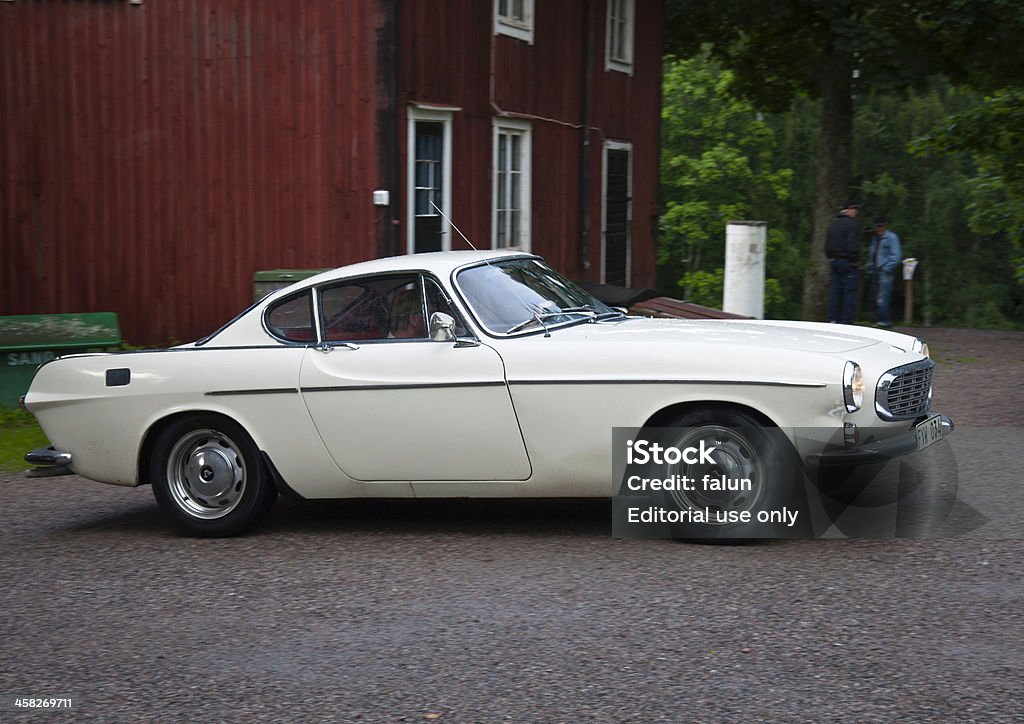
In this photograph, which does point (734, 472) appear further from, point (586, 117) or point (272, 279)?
point (586, 117)

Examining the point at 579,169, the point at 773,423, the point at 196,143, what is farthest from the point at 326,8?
the point at 773,423

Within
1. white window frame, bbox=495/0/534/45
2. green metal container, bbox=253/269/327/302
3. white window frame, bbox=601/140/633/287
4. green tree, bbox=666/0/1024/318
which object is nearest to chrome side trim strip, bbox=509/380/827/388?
green metal container, bbox=253/269/327/302

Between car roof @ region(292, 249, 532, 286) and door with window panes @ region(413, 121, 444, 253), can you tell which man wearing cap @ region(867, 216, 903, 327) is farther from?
car roof @ region(292, 249, 532, 286)

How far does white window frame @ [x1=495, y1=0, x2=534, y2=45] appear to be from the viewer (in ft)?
53.1

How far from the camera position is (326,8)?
1412cm

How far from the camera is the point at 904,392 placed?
6.34 metres

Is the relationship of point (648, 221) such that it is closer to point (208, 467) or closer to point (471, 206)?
point (471, 206)

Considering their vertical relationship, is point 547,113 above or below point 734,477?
above

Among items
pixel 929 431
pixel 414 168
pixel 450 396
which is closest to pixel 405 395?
pixel 450 396

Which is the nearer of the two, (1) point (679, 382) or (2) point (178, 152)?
(1) point (679, 382)

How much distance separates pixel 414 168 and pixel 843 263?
6.97 m

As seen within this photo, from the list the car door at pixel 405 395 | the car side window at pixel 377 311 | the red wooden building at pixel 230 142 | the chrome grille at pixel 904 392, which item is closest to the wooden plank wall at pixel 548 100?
the red wooden building at pixel 230 142

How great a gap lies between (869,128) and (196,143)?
39.1 meters

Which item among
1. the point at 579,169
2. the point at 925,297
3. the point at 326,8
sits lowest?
the point at 925,297
